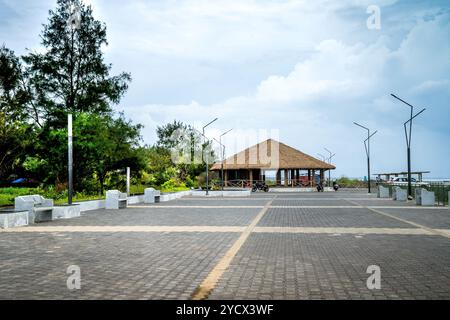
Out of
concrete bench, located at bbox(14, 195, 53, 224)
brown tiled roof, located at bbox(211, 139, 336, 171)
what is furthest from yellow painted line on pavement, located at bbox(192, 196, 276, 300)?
brown tiled roof, located at bbox(211, 139, 336, 171)

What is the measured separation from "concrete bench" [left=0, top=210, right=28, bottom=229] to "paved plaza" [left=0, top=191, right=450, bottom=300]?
718mm

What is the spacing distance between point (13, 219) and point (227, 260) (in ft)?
29.3

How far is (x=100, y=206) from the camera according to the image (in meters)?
21.4

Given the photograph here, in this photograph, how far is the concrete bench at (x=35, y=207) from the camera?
48.9 feet

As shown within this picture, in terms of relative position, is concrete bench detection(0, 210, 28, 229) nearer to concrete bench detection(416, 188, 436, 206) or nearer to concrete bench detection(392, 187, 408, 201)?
concrete bench detection(416, 188, 436, 206)

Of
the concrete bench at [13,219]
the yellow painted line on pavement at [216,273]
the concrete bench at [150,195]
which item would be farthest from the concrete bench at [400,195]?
the concrete bench at [13,219]

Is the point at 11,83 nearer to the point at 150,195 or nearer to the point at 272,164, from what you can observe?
the point at 150,195

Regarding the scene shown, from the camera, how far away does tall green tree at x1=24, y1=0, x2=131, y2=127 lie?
3189 cm

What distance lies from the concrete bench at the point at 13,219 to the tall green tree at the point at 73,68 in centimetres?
1804

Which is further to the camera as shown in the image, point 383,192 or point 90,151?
point 383,192

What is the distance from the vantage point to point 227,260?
7.89 m

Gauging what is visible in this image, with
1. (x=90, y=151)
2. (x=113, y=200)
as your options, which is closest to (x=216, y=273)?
(x=113, y=200)
